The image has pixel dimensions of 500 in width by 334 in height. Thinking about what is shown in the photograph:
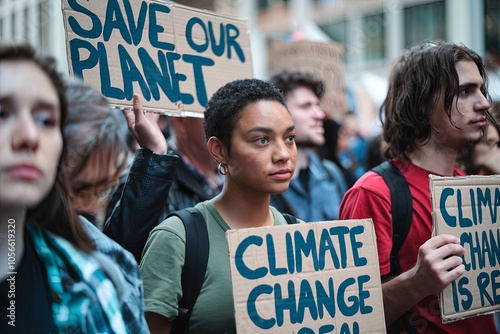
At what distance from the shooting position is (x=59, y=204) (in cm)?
127

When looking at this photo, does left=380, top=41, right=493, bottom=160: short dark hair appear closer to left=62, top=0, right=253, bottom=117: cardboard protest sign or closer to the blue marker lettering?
left=62, top=0, right=253, bottom=117: cardboard protest sign

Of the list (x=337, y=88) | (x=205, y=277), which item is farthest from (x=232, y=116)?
(x=337, y=88)

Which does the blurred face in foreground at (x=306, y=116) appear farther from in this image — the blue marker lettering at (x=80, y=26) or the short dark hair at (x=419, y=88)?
the blue marker lettering at (x=80, y=26)

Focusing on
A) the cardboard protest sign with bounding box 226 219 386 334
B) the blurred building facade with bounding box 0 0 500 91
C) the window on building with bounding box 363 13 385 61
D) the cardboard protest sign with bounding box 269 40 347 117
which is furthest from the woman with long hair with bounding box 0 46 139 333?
the window on building with bounding box 363 13 385 61

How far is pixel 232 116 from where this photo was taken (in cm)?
184

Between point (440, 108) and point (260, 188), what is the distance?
38.9 inches

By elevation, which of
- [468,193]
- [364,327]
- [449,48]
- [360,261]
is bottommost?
[364,327]

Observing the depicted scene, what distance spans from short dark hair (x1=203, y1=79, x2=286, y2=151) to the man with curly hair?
0.61 metres

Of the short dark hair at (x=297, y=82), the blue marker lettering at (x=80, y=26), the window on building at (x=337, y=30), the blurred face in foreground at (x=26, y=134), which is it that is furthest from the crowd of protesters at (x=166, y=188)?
the window on building at (x=337, y=30)

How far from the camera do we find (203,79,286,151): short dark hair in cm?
184

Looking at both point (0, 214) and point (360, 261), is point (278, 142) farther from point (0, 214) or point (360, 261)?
point (0, 214)

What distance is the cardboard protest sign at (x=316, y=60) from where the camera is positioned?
187 inches

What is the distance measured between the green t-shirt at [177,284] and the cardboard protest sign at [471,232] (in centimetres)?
86

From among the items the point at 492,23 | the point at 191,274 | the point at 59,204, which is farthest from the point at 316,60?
the point at 492,23
